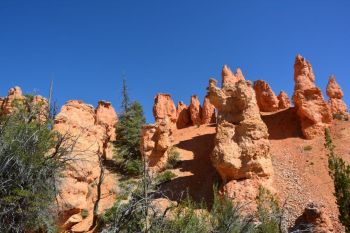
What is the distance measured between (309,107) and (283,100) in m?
10.7

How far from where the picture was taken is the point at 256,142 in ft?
77.6

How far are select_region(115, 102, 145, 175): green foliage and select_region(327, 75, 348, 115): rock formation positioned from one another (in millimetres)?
20689

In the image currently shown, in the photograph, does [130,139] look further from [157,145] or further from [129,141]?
[157,145]

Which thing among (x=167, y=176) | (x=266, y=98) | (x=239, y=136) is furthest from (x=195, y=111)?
(x=239, y=136)

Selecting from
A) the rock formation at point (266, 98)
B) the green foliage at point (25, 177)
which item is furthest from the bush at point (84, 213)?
the rock formation at point (266, 98)

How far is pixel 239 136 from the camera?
79.8 feet

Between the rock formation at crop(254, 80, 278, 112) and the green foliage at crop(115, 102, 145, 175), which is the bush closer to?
the green foliage at crop(115, 102, 145, 175)

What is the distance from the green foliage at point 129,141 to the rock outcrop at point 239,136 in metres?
7.95

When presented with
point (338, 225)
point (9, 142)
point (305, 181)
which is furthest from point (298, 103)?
point (9, 142)

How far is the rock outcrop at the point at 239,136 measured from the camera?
75.7ft

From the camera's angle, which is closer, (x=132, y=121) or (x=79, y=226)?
(x=79, y=226)

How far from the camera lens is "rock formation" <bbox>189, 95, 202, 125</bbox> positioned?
140 feet

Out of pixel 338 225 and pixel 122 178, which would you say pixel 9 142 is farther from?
pixel 122 178

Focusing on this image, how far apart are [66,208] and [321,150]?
2136cm
